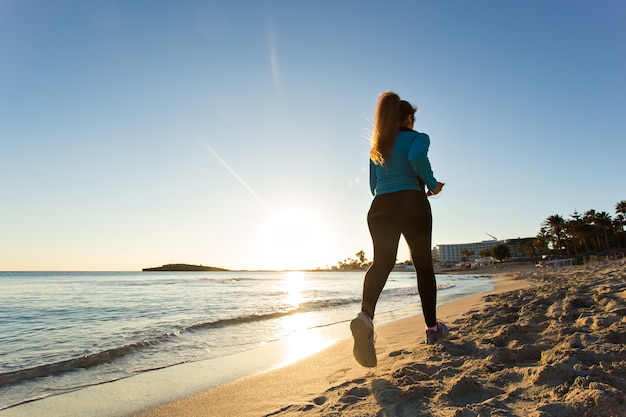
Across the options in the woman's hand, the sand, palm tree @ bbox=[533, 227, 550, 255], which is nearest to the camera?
the sand

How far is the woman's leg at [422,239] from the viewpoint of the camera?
283 centimetres

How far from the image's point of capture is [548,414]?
154 cm

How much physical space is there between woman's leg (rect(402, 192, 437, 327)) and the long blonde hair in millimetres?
422

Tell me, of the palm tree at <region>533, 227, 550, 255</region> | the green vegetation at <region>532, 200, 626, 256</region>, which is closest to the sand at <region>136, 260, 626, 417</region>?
the green vegetation at <region>532, 200, 626, 256</region>

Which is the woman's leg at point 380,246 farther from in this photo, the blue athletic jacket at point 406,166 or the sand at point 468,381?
the sand at point 468,381

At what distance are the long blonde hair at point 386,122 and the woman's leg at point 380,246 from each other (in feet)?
1.21

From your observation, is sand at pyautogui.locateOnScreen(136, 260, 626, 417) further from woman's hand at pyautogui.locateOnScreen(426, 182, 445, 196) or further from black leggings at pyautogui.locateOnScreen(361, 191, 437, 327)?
woman's hand at pyautogui.locateOnScreen(426, 182, 445, 196)

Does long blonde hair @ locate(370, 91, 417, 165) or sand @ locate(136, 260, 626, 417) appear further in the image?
long blonde hair @ locate(370, 91, 417, 165)

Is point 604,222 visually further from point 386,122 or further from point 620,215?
point 386,122

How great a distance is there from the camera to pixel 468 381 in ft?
6.50

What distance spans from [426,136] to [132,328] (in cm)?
667

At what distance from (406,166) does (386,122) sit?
43cm

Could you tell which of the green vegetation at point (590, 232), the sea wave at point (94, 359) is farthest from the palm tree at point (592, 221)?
the sea wave at point (94, 359)

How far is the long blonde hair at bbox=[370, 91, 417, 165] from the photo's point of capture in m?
2.99
